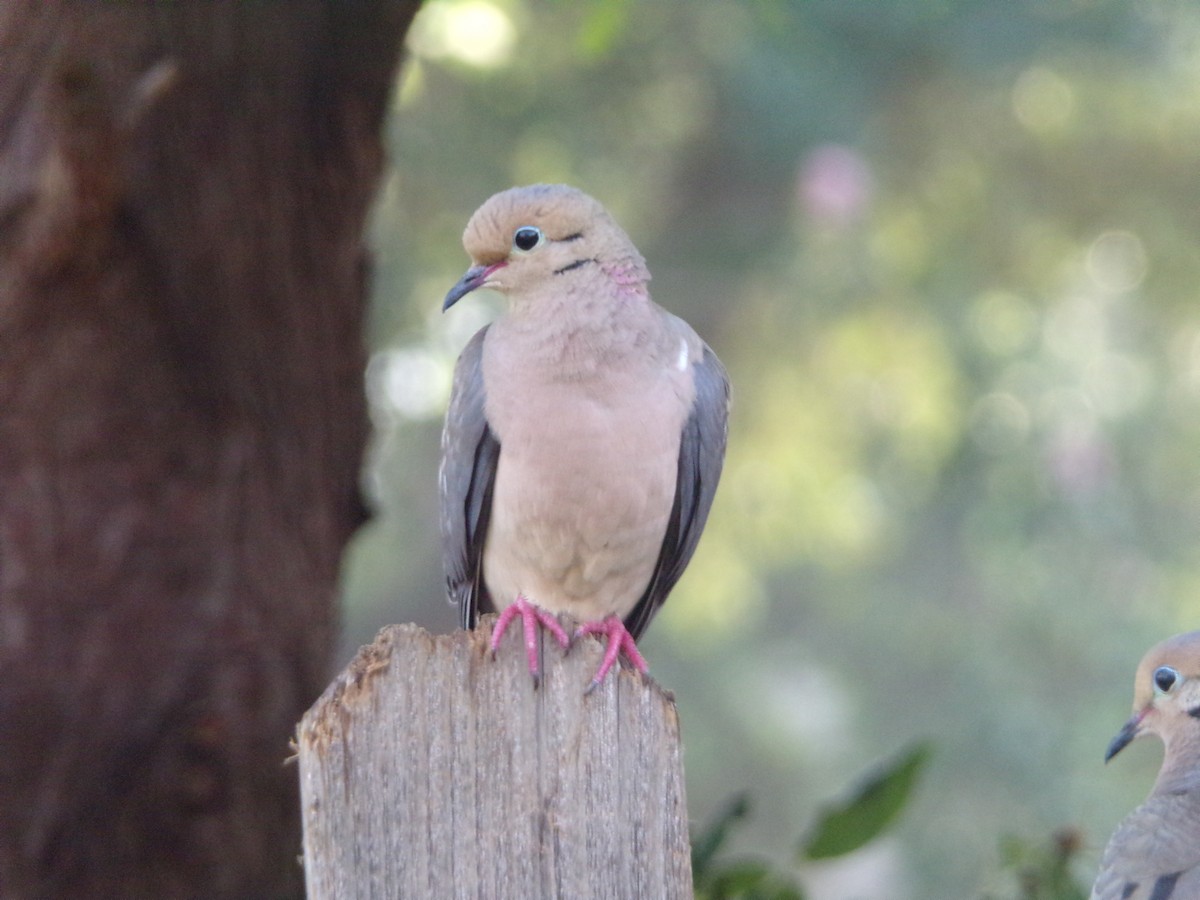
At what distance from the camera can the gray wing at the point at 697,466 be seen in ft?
9.59

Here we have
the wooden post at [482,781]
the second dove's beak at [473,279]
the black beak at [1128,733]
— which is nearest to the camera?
the wooden post at [482,781]

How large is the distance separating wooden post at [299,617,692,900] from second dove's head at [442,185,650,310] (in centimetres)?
125

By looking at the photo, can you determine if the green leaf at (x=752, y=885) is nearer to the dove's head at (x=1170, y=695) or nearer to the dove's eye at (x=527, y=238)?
the dove's head at (x=1170, y=695)

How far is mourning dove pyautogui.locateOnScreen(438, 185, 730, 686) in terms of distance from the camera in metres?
2.76

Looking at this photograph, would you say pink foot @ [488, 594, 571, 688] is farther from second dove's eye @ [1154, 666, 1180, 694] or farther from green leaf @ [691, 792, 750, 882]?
second dove's eye @ [1154, 666, 1180, 694]

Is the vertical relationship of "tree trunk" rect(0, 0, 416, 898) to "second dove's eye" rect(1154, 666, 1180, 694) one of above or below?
above

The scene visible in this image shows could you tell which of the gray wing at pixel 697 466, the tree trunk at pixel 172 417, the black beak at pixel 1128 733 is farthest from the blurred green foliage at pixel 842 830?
the tree trunk at pixel 172 417

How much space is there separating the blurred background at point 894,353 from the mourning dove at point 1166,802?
11.9 feet

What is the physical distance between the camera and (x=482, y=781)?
1729 mm

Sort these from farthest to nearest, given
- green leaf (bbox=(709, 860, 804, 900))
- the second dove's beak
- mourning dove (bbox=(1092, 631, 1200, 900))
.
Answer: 1. green leaf (bbox=(709, 860, 804, 900))
2. the second dove's beak
3. mourning dove (bbox=(1092, 631, 1200, 900))

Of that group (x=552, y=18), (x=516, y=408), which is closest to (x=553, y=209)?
(x=516, y=408)

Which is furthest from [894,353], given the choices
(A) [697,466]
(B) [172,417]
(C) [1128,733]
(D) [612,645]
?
(D) [612,645]

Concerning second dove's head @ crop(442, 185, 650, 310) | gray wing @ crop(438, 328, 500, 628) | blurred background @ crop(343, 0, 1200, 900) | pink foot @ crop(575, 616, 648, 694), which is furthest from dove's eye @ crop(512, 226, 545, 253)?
blurred background @ crop(343, 0, 1200, 900)

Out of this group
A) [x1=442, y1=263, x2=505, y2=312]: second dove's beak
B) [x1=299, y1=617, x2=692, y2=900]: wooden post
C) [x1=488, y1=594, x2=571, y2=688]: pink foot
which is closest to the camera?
[x1=299, y1=617, x2=692, y2=900]: wooden post
